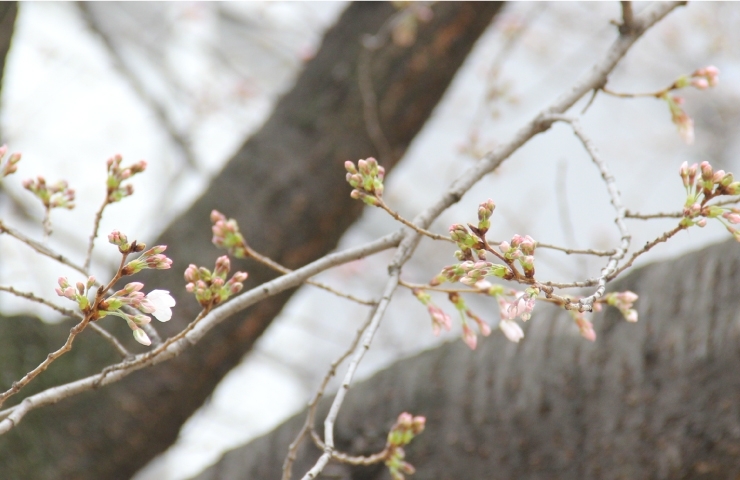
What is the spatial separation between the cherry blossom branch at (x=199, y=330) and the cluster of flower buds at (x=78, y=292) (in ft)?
0.25

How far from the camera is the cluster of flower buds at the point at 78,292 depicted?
2.22 ft

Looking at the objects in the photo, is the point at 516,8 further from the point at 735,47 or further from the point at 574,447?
the point at 574,447

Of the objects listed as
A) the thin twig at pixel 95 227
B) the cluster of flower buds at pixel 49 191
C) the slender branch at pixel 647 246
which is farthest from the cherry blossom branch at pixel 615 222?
the cluster of flower buds at pixel 49 191

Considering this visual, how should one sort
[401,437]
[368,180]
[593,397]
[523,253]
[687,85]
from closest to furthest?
1. [523,253]
2. [368,180]
3. [401,437]
4. [687,85]
5. [593,397]

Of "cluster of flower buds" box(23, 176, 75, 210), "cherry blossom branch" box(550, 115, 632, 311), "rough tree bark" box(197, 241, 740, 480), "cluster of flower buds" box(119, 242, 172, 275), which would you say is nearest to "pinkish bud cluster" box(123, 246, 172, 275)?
"cluster of flower buds" box(119, 242, 172, 275)

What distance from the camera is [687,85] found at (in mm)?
1051

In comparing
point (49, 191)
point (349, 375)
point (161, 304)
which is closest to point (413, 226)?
point (349, 375)

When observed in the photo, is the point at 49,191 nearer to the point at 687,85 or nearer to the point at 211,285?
the point at 211,285

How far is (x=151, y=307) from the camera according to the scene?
715 millimetres

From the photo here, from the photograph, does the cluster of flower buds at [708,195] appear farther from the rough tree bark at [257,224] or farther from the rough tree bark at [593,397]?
the rough tree bark at [257,224]

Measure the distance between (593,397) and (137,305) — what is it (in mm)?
830

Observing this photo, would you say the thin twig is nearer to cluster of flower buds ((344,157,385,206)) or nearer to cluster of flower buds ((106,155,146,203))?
cluster of flower buds ((106,155,146,203))

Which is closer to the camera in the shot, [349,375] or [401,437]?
[349,375]

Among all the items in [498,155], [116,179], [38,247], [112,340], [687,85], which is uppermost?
[687,85]
